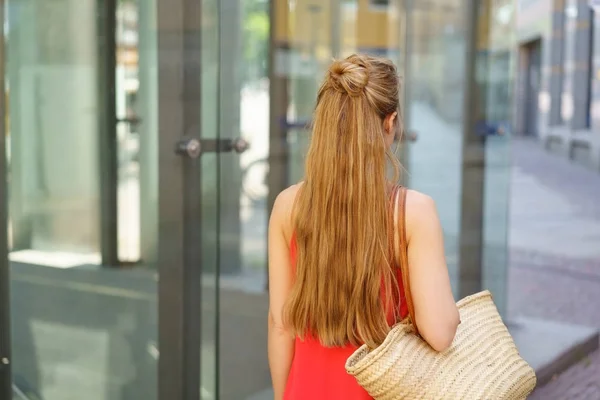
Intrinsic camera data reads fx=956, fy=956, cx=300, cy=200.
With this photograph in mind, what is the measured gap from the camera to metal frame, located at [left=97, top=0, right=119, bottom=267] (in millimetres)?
3275

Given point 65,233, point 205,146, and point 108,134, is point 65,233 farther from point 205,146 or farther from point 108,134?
point 205,146

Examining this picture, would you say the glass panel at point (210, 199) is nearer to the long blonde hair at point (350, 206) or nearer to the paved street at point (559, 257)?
the long blonde hair at point (350, 206)

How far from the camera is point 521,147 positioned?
1061 inches

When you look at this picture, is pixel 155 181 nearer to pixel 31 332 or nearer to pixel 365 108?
pixel 31 332

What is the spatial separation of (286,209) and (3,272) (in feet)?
4.26

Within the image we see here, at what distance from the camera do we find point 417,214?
1.91m

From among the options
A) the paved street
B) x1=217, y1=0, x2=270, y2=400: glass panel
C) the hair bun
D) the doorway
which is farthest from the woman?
the doorway

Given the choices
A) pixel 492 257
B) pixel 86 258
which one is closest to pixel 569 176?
pixel 492 257

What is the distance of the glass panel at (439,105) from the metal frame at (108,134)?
235cm

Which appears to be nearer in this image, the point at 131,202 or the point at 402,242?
the point at 402,242

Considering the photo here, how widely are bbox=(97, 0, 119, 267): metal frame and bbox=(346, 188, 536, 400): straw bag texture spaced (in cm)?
166

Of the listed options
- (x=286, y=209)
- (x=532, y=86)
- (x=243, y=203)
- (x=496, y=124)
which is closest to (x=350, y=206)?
(x=286, y=209)

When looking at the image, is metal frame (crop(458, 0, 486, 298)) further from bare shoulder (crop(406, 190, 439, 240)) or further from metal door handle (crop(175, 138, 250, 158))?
bare shoulder (crop(406, 190, 439, 240))

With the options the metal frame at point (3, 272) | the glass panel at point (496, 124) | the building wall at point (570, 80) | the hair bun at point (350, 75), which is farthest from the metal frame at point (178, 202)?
the building wall at point (570, 80)
